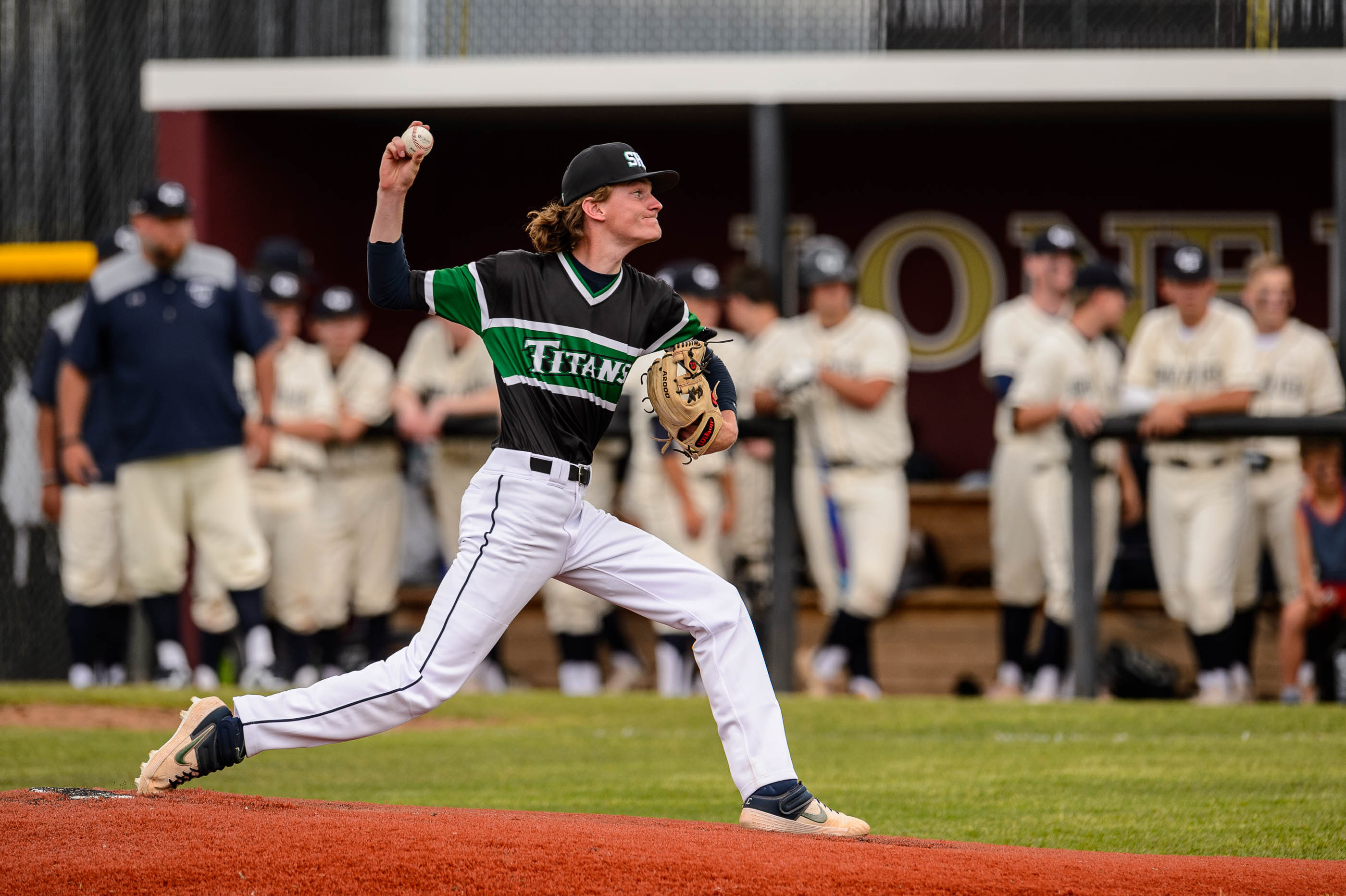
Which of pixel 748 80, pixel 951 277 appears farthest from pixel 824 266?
pixel 951 277

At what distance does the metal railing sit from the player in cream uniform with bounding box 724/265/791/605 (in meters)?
1.55

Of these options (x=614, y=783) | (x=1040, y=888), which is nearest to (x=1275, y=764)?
(x=614, y=783)

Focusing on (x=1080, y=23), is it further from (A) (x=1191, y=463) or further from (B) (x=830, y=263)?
(A) (x=1191, y=463)

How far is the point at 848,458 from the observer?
8.47m

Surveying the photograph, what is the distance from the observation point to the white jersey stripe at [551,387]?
4035 mm

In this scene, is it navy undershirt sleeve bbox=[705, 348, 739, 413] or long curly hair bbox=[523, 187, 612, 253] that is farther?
navy undershirt sleeve bbox=[705, 348, 739, 413]

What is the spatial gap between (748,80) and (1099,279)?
Answer: 2665 mm

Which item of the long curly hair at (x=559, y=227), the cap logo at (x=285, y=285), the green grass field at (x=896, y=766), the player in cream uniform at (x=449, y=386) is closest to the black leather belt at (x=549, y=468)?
the long curly hair at (x=559, y=227)

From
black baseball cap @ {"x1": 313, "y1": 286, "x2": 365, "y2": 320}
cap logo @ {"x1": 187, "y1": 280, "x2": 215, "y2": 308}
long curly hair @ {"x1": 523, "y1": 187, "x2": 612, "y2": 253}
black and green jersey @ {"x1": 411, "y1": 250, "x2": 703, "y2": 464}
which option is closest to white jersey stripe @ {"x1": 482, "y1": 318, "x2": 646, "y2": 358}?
black and green jersey @ {"x1": 411, "y1": 250, "x2": 703, "y2": 464}

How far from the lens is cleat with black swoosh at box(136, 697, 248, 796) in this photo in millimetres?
4031

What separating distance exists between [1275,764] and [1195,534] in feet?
7.71

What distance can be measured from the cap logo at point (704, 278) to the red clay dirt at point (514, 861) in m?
4.87

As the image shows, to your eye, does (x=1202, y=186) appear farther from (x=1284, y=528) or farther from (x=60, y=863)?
(x=60, y=863)

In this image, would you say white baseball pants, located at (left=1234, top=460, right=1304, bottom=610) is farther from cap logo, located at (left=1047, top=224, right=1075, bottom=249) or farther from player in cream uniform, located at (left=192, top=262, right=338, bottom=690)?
player in cream uniform, located at (left=192, top=262, right=338, bottom=690)
